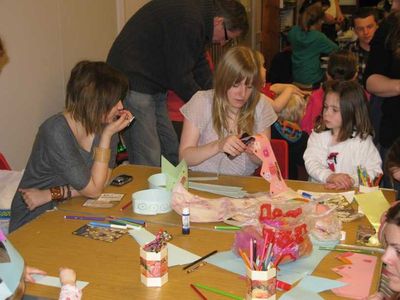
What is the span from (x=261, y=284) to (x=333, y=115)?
1.37 metres

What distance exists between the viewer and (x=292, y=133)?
342cm

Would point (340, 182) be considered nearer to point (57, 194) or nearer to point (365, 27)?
point (57, 194)

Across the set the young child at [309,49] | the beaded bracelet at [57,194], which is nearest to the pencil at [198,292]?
the beaded bracelet at [57,194]

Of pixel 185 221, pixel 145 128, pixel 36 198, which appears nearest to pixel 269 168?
pixel 185 221

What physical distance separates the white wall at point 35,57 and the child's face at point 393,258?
209 centimetres

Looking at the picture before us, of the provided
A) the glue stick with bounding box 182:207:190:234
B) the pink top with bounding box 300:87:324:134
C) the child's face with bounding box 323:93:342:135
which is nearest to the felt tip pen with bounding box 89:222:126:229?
the glue stick with bounding box 182:207:190:234

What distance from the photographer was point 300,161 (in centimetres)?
337

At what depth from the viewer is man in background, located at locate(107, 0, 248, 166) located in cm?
290

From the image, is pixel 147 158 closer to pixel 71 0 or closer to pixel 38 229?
pixel 71 0

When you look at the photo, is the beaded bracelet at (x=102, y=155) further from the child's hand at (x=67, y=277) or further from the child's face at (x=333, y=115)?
the child's face at (x=333, y=115)

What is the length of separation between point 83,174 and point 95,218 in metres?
0.25

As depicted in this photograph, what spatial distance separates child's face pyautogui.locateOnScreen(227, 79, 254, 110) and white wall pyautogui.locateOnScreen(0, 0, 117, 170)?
1.21 metres

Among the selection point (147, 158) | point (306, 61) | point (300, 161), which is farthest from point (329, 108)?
point (306, 61)

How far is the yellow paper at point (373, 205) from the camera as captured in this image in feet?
6.05
